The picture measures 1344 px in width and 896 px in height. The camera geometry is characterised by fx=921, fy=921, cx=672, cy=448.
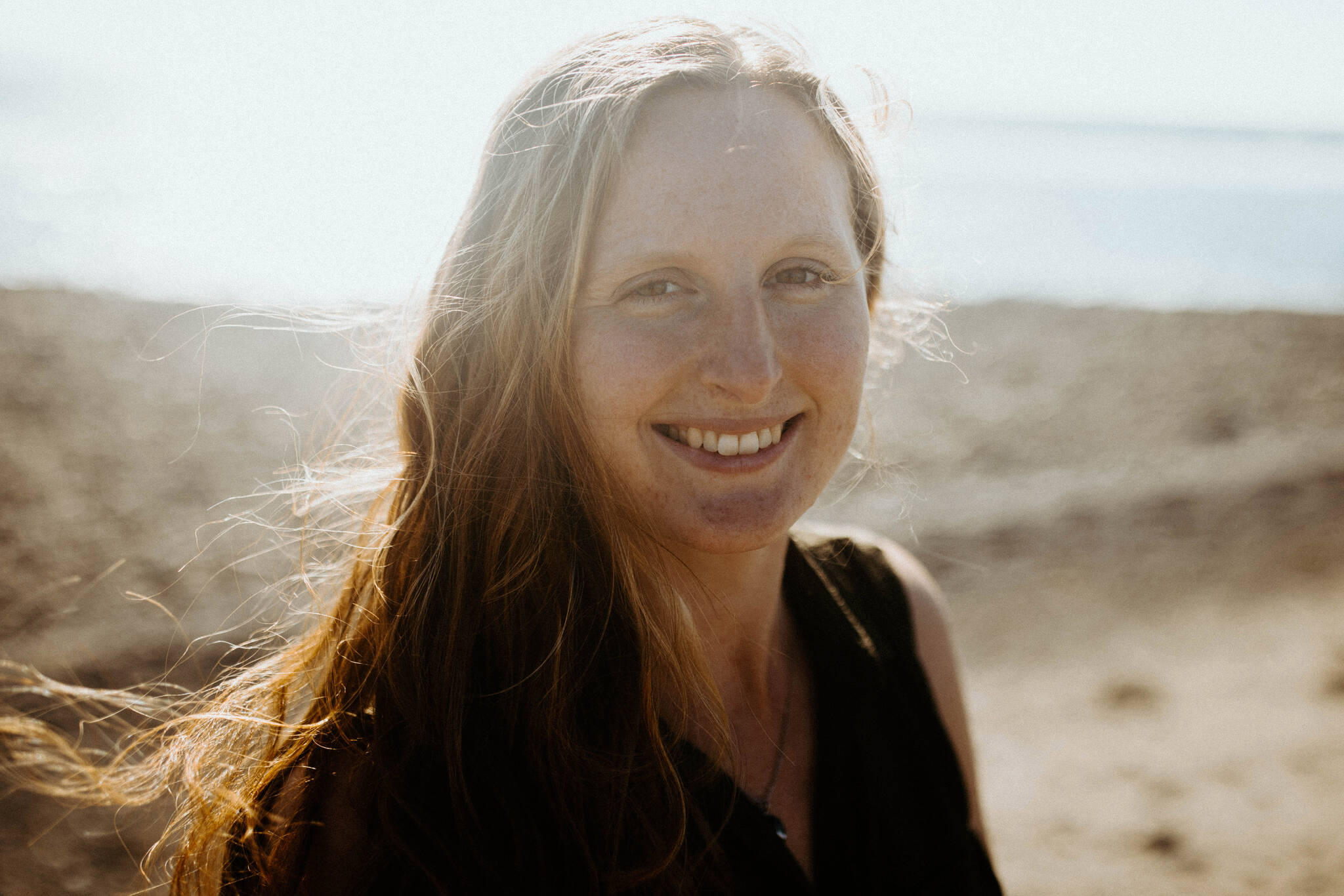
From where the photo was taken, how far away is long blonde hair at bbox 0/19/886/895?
1.45 metres

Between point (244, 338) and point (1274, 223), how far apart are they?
1934cm

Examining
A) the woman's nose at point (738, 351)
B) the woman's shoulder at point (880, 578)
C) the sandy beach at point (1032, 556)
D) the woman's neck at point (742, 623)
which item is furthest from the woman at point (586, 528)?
the woman's shoulder at point (880, 578)

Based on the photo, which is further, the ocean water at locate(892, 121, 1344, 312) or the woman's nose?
the ocean water at locate(892, 121, 1344, 312)

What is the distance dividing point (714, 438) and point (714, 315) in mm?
212

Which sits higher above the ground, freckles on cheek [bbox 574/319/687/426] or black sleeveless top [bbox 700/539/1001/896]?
freckles on cheek [bbox 574/319/687/426]

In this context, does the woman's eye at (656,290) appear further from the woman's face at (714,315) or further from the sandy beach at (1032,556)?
the sandy beach at (1032,556)

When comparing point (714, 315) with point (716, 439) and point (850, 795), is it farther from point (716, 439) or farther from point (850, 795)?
point (850, 795)

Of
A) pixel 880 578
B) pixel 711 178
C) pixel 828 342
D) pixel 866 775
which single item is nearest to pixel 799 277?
pixel 828 342

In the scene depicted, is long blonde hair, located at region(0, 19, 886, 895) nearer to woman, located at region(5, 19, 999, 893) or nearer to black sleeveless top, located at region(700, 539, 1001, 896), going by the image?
woman, located at region(5, 19, 999, 893)

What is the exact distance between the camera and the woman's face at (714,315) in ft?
4.93

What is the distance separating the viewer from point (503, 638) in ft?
5.10

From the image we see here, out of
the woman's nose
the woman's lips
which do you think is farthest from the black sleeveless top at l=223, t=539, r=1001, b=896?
the woman's nose

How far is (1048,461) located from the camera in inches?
278

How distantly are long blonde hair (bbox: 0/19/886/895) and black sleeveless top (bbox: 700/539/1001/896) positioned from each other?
0.12 metres
